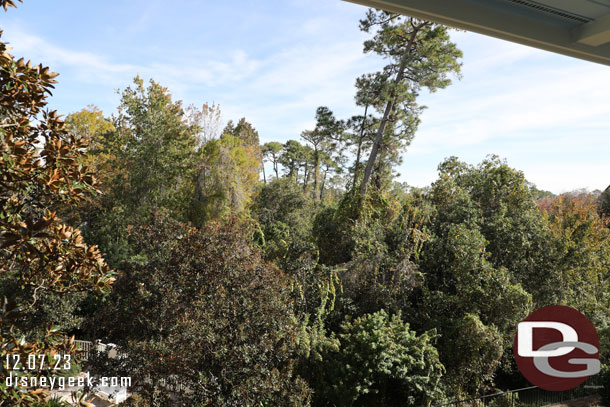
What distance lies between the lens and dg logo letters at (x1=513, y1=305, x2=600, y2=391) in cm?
1035

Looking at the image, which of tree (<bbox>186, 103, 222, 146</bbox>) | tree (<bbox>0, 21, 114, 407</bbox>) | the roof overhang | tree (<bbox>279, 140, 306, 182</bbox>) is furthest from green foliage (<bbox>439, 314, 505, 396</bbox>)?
tree (<bbox>279, 140, 306, 182</bbox>)

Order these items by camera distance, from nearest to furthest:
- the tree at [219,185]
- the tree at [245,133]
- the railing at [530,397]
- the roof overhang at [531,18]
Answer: the roof overhang at [531,18], the railing at [530,397], the tree at [219,185], the tree at [245,133]

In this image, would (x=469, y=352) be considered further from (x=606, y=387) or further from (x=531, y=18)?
(x=531, y=18)

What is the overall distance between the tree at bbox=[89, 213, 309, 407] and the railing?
15.5 feet

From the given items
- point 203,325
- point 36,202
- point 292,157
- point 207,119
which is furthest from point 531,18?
point 292,157

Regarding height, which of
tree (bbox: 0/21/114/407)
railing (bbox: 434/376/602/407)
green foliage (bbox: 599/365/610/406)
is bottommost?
railing (bbox: 434/376/602/407)

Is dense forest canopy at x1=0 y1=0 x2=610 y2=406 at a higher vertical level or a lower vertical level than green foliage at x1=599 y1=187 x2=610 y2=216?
lower

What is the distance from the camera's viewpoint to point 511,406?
952 centimetres

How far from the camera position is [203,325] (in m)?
5.46

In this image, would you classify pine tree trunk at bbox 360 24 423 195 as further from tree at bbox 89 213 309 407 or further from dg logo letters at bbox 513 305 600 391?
tree at bbox 89 213 309 407

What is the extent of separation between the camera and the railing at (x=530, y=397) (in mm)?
9367

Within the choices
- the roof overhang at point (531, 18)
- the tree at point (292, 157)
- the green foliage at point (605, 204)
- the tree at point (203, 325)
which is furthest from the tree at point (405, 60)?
the tree at point (292, 157)

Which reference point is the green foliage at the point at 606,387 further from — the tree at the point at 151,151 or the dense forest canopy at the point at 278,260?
the tree at the point at 151,151

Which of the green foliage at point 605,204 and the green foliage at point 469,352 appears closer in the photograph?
the green foliage at point 469,352
